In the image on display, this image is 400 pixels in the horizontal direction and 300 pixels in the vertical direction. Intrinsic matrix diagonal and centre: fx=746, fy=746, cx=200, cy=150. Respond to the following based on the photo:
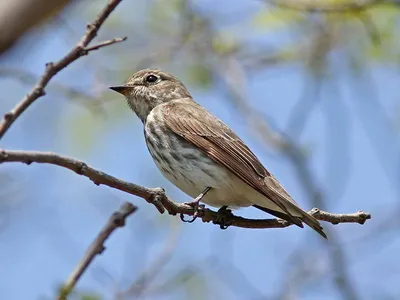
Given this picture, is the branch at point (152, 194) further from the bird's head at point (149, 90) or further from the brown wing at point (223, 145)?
the bird's head at point (149, 90)

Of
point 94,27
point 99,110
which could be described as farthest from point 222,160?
point 94,27

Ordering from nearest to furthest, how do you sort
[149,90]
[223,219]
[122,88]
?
1. [223,219]
2. [122,88]
3. [149,90]

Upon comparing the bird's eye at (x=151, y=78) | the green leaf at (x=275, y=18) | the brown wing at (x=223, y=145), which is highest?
the green leaf at (x=275, y=18)

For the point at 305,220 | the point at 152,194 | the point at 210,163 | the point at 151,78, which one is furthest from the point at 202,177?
the point at 151,78

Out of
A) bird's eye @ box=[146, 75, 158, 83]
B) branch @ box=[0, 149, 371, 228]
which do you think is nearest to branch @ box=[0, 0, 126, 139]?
branch @ box=[0, 149, 371, 228]

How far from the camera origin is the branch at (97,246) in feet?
9.96

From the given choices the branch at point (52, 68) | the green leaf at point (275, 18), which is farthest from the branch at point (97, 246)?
the green leaf at point (275, 18)

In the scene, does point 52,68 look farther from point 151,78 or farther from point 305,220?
point 151,78

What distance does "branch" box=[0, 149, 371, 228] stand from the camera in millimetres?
2049

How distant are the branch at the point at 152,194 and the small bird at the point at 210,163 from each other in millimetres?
229

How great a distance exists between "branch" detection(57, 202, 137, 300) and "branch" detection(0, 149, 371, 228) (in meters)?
0.15

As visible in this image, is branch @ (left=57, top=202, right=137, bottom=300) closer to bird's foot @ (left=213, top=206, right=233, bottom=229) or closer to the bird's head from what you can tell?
bird's foot @ (left=213, top=206, right=233, bottom=229)

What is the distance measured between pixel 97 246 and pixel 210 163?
6.37ft

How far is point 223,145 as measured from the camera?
5.22 meters
